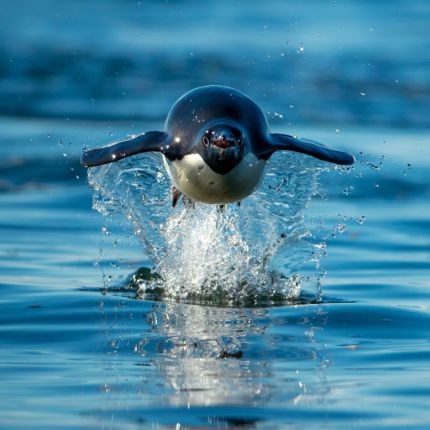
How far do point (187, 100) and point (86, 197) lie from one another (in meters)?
5.14

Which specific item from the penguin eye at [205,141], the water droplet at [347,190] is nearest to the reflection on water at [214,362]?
the penguin eye at [205,141]

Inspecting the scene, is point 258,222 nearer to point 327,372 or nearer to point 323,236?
point 323,236

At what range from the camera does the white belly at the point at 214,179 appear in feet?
23.6

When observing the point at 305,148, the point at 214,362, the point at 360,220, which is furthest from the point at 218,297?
the point at 360,220

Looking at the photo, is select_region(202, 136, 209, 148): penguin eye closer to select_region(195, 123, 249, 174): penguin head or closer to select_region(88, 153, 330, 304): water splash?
select_region(195, 123, 249, 174): penguin head

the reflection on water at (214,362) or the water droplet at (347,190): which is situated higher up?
the water droplet at (347,190)

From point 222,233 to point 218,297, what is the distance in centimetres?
73

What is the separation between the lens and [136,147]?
7445 millimetres

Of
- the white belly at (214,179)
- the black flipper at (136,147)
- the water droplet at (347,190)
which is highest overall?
the water droplet at (347,190)

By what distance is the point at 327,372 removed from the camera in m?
6.45

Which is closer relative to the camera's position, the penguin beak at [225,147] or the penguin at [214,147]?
the penguin beak at [225,147]

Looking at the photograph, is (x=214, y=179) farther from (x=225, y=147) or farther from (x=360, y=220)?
(x=360, y=220)

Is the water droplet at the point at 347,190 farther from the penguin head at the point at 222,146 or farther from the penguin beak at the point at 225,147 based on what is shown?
the penguin beak at the point at 225,147

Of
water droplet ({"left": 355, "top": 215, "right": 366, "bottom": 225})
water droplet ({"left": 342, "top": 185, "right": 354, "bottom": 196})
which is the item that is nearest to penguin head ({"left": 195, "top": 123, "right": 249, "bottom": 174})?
water droplet ({"left": 355, "top": 215, "right": 366, "bottom": 225})
